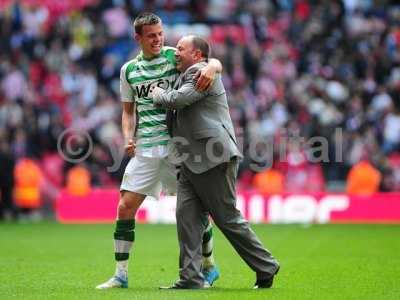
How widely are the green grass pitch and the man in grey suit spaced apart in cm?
32

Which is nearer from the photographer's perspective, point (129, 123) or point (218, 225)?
point (218, 225)

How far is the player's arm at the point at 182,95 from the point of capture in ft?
30.3

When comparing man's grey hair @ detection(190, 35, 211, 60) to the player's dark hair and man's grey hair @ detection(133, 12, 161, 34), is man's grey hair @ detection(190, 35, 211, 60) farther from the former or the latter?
man's grey hair @ detection(133, 12, 161, 34)

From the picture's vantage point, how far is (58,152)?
24453 millimetres

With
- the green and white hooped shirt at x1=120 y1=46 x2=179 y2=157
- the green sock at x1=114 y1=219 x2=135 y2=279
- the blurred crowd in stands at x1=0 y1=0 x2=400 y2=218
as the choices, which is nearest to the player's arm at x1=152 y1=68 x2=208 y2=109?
the green and white hooped shirt at x1=120 y1=46 x2=179 y2=157

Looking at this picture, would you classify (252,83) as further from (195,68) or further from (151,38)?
(195,68)

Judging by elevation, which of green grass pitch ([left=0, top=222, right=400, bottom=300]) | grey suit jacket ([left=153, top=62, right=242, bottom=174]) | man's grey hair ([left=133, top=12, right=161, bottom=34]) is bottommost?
green grass pitch ([left=0, top=222, right=400, bottom=300])

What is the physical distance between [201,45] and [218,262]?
168 inches

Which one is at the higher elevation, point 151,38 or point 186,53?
point 151,38

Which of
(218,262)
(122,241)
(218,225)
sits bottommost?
(218,262)

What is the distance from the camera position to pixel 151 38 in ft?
32.4

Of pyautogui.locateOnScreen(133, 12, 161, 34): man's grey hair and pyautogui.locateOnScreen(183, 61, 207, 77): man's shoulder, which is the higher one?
pyautogui.locateOnScreen(133, 12, 161, 34): man's grey hair

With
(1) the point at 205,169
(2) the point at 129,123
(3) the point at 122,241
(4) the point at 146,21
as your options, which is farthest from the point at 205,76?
(3) the point at 122,241

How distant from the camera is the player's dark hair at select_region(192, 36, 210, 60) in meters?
9.35
